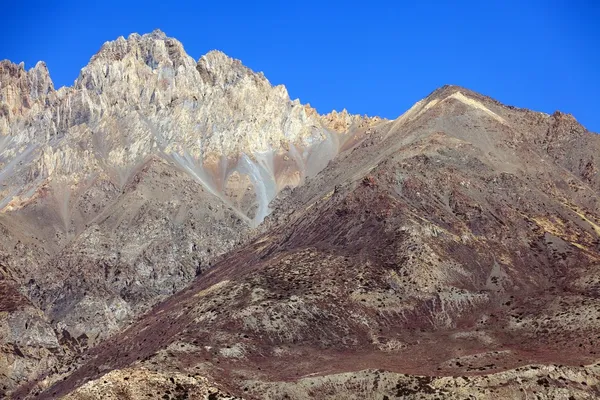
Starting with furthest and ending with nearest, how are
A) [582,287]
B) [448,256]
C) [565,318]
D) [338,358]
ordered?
[448,256], [582,287], [565,318], [338,358]

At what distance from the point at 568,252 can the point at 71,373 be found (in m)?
114

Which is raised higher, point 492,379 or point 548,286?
point 548,286

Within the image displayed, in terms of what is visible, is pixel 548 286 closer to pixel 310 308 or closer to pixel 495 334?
pixel 495 334

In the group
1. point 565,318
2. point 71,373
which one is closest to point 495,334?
point 565,318

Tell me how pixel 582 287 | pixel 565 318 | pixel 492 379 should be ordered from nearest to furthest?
pixel 492 379 < pixel 565 318 < pixel 582 287

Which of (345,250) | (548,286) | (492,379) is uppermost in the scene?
(345,250)

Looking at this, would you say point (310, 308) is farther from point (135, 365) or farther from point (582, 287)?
point (582, 287)

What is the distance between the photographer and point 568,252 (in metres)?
195

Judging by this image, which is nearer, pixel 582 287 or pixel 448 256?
pixel 582 287

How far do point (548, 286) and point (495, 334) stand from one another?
29500mm

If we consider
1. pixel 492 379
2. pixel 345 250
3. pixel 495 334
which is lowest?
pixel 492 379

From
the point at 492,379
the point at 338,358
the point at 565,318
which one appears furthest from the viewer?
the point at 565,318

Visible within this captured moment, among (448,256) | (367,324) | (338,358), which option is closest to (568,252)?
(448,256)

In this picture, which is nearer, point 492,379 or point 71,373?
point 492,379
